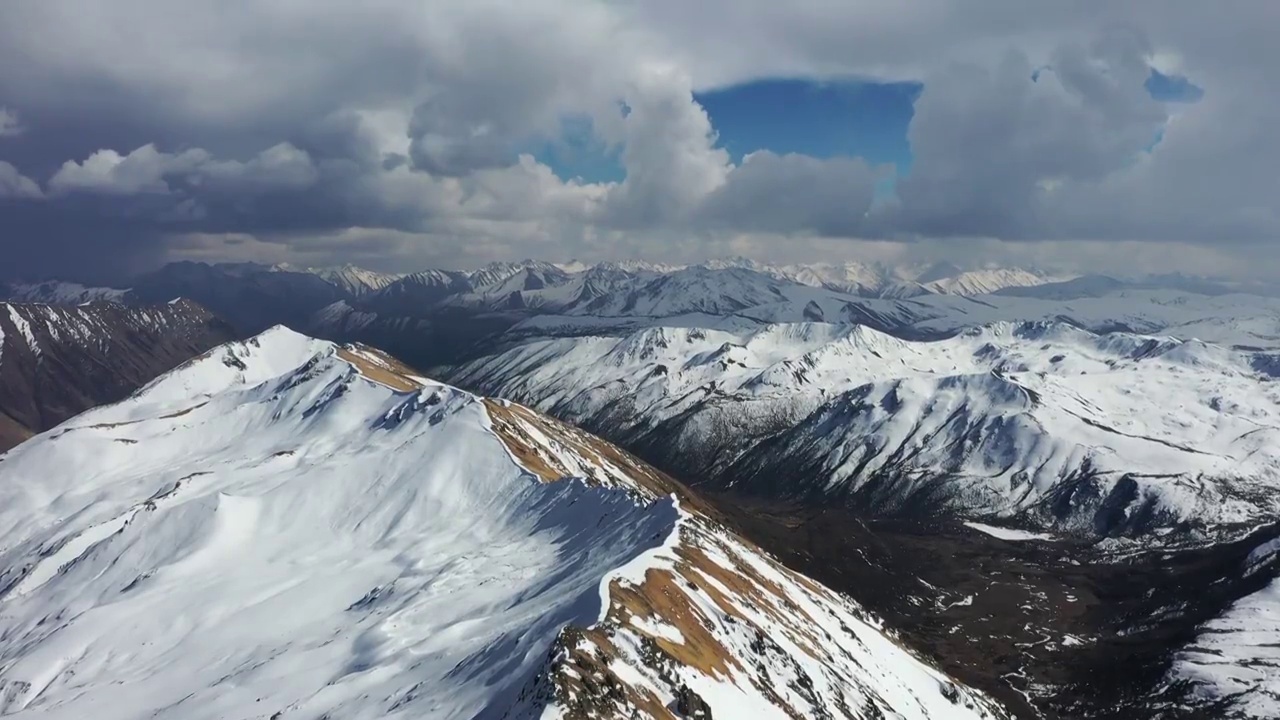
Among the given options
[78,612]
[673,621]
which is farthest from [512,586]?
[78,612]

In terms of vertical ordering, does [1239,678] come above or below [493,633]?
below

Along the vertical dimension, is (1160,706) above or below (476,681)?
below

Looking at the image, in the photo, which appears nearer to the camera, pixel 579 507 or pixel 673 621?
pixel 673 621

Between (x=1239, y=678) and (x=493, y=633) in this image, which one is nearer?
(x=493, y=633)

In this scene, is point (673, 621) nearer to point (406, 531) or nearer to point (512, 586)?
point (512, 586)

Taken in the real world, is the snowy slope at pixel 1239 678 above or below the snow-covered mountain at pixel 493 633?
below

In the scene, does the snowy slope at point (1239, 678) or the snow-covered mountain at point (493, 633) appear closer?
the snow-covered mountain at point (493, 633)

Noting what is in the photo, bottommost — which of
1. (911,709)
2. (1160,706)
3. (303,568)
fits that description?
(1160,706)

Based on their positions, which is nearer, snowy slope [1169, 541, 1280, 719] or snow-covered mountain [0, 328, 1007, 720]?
snow-covered mountain [0, 328, 1007, 720]

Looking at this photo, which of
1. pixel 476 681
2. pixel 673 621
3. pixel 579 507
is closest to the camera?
pixel 476 681

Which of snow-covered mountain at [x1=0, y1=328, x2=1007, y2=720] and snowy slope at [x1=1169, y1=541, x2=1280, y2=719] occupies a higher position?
snow-covered mountain at [x1=0, y1=328, x2=1007, y2=720]

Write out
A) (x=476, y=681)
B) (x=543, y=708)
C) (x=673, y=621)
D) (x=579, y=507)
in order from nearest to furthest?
1. (x=543, y=708)
2. (x=476, y=681)
3. (x=673, y=621)
4. (x=579, y=507)
